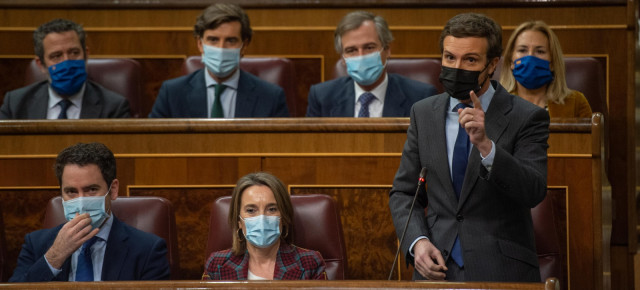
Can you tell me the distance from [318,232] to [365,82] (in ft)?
1.61

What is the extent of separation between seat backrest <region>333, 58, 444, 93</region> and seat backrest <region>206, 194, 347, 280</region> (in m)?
0.63

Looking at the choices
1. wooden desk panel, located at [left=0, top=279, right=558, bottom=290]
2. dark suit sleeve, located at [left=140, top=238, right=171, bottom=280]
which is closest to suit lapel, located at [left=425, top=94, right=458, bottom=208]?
wooden desk panel, located at [left=0, top=279, right=558, bottom=290]

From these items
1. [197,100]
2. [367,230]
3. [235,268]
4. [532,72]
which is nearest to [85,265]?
[235,268]

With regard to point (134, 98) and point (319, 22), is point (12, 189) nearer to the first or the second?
point (134, 98)

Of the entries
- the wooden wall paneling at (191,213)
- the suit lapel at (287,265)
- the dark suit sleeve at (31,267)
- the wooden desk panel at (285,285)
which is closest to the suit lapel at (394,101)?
the wooden wall paneling at (191,213)

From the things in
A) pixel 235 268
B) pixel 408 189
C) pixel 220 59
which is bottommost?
pixel 235 268

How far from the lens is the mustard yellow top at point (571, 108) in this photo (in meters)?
1.68

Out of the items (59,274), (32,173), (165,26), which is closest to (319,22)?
(165,26)

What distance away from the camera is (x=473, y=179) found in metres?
1.10

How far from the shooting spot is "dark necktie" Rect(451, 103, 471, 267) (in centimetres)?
112

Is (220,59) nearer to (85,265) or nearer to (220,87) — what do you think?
(220,87)

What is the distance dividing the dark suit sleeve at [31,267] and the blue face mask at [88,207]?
2.9 inches

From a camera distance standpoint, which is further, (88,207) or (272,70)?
(272,70)

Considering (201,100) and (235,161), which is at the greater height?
(201,100)
